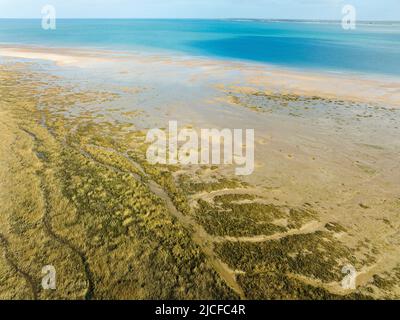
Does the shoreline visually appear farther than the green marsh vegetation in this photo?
Yes

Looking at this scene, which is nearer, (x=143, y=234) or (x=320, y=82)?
(x=143, y=234)

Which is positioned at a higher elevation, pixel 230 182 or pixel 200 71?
pixel 200 71

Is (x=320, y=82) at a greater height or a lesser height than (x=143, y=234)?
greater

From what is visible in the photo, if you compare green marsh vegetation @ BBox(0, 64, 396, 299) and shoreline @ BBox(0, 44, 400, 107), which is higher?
shoreline @ BBox(0, 44, 400, 107)

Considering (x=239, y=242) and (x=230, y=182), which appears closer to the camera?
(x=239, y=242)

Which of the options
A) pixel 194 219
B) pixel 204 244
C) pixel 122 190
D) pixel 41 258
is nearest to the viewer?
pixel 41 258

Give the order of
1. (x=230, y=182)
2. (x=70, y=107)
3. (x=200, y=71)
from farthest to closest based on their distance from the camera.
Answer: (x=200, y=71)
(x=70, y=107)
(x=230, y=182)

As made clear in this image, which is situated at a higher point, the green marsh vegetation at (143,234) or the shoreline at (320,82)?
the shoreline at (320,82)

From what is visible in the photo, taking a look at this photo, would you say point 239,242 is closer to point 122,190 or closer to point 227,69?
point 122,190

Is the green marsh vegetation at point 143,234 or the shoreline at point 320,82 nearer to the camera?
the green marsh vegetation at point 143,234

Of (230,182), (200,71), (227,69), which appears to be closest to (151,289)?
(230,182)
